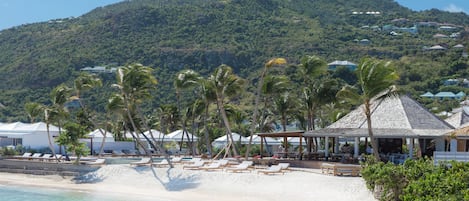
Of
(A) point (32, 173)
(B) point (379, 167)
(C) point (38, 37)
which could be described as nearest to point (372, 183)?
(B) point (379, 167)

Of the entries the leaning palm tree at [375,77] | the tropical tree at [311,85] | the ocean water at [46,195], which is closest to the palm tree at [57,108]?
the ocean water at [46,195]

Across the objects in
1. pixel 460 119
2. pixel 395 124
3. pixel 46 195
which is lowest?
pixel 46 195

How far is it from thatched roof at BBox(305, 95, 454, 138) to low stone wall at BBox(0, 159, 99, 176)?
11727 millimetres

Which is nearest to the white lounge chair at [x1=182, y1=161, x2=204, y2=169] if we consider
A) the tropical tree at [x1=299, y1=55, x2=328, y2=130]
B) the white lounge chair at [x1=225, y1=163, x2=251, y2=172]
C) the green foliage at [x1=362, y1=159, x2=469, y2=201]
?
the white lounge chair at [x1=225, y1=163, x2=251, y2=172]

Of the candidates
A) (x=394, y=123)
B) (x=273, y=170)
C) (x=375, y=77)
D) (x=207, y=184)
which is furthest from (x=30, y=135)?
(x=375, y=77)

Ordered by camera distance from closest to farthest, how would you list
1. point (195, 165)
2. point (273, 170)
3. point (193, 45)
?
point (273, 170) → point (195, 165) → point (193, 45)

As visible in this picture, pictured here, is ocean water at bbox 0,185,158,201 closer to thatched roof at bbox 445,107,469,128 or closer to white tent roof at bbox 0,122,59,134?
white tent roof at bbox 0,122,59,134

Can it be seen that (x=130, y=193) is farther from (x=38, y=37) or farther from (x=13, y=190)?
(x=38, y=37)

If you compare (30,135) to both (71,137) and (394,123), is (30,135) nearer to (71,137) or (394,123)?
(71,137)

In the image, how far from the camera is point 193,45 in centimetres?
9669

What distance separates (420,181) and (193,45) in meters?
80.9

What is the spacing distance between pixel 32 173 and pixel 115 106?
5658 millimetres

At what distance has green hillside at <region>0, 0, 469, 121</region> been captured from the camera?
8506 cm

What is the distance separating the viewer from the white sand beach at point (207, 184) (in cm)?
2372
